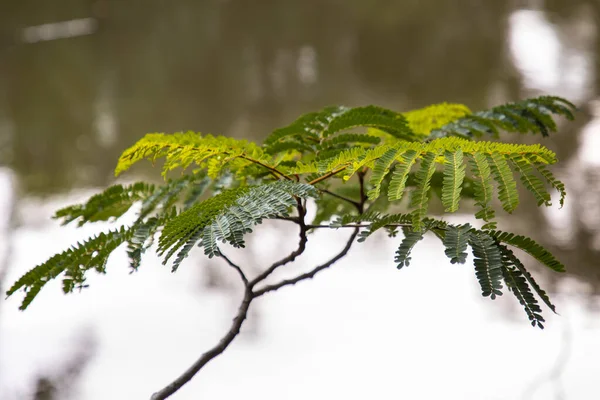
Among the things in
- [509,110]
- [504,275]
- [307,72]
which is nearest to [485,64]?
[307,72]

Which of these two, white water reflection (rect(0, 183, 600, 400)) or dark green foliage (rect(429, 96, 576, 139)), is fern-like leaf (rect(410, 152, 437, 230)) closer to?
dark green foliage (rect(429, 96, 576, 139))

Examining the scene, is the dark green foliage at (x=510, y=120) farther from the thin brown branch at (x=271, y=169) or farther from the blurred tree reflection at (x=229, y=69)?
the blurred tree reflection at (x=229, y=69)

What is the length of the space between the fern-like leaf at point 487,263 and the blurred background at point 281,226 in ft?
3.04

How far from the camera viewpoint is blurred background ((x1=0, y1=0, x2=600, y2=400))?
5.53ft

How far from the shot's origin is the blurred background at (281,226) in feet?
5.53

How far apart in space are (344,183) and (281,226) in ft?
5.02

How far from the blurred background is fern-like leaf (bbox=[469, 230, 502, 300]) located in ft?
3.04

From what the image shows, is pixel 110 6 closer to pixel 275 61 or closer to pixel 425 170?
pixel 275 61

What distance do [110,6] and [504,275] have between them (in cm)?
543

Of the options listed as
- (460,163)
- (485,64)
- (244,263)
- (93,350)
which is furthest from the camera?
(485,64)

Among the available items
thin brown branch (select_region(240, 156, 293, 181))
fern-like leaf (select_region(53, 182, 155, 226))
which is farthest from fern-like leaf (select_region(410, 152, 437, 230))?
fern-like leaf (select_region(53, 182, 155, 226))

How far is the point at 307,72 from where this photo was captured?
3.87m

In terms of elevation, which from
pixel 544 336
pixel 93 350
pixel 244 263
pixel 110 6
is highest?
pixel 110 6

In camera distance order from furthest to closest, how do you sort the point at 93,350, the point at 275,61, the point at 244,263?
the point at 275,61
the point at 244,263
the point at 93,350
